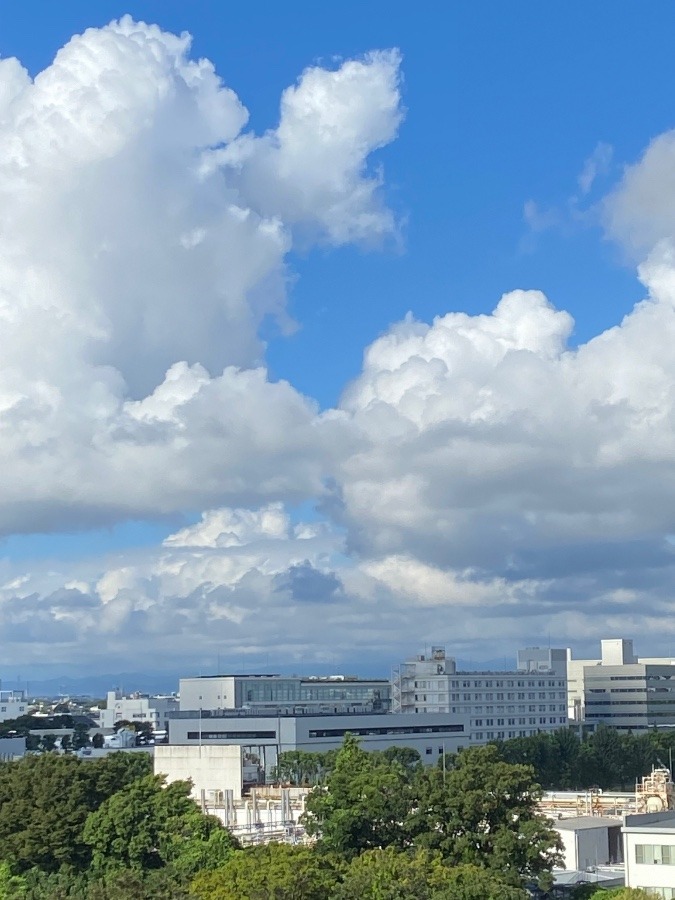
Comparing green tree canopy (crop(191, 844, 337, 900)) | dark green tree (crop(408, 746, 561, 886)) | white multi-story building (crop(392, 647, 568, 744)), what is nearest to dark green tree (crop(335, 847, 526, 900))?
green tree canopy (crop(191, 844, 337, 900))

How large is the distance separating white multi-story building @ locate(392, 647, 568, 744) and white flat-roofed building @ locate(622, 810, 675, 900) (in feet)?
363

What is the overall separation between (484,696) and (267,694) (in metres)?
30.3

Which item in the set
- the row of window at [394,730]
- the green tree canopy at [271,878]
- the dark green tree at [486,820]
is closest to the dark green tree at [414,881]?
the green tree canopy at [271,878]

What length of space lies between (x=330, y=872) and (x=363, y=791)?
8.21 metres

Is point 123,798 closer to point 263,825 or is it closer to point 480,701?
point 263,825

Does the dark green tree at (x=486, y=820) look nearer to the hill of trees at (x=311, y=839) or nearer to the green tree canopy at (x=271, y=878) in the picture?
the hill of trees at (x=311, y=839)

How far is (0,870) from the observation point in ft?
195

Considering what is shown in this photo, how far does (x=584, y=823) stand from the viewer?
75.9 meters

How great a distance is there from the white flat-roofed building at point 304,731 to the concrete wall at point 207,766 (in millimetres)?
24661

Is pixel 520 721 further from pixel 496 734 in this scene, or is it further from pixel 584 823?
pixel 584 823

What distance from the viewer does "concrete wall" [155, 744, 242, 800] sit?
333 ft

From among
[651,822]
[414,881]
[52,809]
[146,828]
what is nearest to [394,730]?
[651,822]

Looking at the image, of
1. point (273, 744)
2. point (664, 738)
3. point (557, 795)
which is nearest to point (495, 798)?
point (557, 795)

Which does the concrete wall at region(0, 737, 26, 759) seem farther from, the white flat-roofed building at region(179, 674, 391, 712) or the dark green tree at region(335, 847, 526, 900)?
the dark green tree at region(335, 847, 526, 900)
